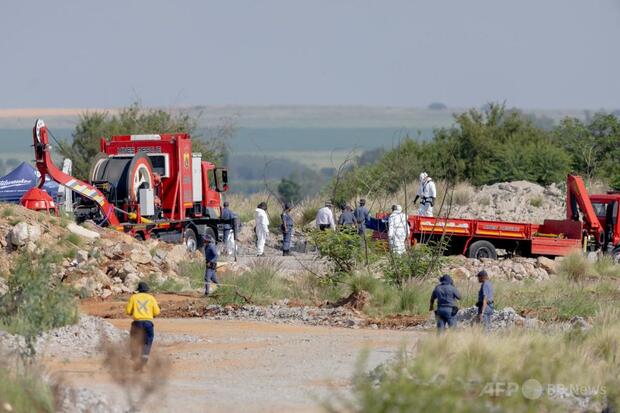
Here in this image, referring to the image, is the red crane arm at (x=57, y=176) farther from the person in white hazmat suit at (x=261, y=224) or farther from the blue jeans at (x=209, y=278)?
the blue jeans at (x=209, y=278)

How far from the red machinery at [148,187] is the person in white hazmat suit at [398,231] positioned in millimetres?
8030

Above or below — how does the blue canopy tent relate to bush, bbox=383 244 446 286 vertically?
below

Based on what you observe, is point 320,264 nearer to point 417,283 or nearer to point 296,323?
point 417,283

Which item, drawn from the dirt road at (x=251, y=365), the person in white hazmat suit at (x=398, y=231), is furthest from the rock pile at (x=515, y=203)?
the dirt road at (x=251, y=365)

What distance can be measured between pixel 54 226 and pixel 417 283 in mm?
9247

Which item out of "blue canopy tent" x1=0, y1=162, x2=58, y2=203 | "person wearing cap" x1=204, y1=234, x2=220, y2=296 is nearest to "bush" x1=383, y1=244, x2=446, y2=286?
"person wearing cap" x1=204, y1=234, x2=220, y2=296

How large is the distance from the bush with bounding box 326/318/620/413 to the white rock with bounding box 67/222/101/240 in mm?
14093

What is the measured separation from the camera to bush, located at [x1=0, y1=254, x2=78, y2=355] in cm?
1780

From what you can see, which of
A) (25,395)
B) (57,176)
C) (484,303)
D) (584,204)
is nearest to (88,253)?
(57,176)

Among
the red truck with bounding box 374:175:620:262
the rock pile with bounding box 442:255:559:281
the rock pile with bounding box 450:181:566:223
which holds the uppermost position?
the red truck with bounding box 374:175:620:262

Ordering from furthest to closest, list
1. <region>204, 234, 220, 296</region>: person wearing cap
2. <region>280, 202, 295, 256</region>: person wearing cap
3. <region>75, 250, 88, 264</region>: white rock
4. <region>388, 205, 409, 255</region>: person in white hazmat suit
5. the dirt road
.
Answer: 1. <region>280, 202, 295, 256</region>: person wearing cap
2. <region>75, 250, 88, 264</region>: white rock
3. <region>388, 205, 409, 255</region>: person in white hazmat suit
4. <region>204, 234, 220, 296</region>: person wearing cap
5. the dirt road

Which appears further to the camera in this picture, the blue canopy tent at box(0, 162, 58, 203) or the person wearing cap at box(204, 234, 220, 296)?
the blue canopy tent at box(0, 162, 58, 203)

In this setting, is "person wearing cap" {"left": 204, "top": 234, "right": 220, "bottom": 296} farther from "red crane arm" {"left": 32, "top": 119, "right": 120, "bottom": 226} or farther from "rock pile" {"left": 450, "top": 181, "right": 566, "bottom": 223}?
"rock pile" {"left": 450, "top": 181, "right": 566, "bottom": 223}

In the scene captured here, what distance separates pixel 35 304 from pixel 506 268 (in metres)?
14.7
